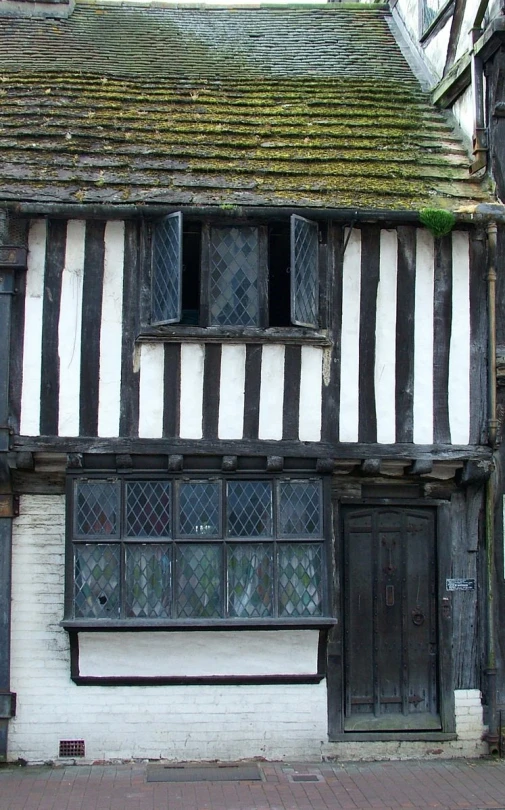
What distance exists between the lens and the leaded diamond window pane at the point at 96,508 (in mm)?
7289

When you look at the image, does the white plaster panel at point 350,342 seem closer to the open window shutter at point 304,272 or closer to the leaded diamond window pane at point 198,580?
the open window shutter at point 304,272

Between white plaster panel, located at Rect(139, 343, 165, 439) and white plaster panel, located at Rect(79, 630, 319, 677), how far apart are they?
1724 mm

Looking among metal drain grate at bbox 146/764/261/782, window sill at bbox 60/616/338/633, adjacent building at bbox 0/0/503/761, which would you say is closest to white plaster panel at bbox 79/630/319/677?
adjacent building at bbox 0/0/503/761

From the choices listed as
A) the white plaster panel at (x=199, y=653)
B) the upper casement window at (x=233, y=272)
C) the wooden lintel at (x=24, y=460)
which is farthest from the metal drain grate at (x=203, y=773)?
the upper casement window at (x=233, y=272)

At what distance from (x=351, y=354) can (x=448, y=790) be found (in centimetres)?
359

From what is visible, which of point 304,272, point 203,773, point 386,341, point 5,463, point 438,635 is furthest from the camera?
point 438,635

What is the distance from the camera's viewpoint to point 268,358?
743 cm

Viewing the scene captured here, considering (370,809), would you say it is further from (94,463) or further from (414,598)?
(94,463)

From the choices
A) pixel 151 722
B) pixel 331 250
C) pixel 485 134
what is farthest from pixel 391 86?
pixel 151 722

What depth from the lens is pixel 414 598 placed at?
779cm

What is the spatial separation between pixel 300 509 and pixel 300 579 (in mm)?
597

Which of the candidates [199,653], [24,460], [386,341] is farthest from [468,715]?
[24,460]

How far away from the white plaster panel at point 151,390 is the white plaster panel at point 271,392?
86 cm

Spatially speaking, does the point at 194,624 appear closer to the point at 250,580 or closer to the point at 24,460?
the point at 250,580
